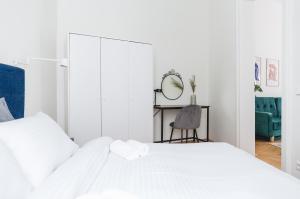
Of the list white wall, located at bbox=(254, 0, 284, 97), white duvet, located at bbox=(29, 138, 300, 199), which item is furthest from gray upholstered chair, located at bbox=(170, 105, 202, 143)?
white wall, located at bbox=(254, 0, 284, 97)

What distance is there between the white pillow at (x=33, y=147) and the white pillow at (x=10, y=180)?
8cm

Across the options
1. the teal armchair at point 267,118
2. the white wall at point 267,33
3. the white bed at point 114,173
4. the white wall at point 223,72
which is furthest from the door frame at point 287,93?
the white wall at point 267,33

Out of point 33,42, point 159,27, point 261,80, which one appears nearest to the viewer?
point 33,42

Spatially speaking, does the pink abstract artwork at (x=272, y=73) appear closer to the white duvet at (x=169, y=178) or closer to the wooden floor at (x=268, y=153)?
the wooden floor at (x=268, y=153)

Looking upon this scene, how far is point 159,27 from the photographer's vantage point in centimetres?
368

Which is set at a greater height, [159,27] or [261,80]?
[159,27]

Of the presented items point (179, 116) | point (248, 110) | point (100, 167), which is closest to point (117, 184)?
point (100, 167)

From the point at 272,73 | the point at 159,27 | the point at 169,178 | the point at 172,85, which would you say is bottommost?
the point at 169,178

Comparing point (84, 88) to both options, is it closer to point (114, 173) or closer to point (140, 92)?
point (140, 92)

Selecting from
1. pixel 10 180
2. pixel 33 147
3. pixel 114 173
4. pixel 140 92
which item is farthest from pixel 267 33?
pixel 10 180

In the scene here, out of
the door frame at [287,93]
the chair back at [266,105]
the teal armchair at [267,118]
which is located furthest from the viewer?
the chair back at [266,105]

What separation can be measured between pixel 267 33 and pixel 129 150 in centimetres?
482

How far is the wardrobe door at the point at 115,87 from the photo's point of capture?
2906mm

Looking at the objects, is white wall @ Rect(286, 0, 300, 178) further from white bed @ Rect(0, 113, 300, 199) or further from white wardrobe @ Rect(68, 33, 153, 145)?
white wardrobe @ Rect(68, 33, 153, 145)
